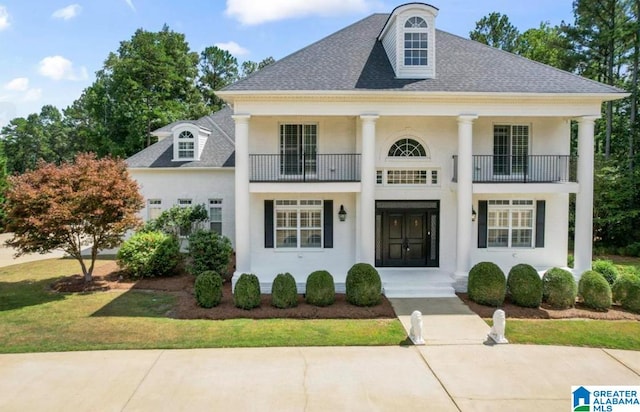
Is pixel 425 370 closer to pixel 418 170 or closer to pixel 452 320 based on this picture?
pixel 452 320

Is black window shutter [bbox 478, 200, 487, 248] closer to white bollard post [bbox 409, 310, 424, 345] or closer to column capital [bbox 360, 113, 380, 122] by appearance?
column capital [bbox 360, 113, 380, 122]

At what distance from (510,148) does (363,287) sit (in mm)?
7552

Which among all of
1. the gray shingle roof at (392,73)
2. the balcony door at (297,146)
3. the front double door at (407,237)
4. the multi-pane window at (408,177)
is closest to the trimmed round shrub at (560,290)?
the front double door at (407,237)

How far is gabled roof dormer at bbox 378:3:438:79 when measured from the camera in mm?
13891

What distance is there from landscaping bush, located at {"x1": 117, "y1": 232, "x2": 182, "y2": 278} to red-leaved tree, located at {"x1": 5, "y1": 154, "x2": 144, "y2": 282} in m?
0.99

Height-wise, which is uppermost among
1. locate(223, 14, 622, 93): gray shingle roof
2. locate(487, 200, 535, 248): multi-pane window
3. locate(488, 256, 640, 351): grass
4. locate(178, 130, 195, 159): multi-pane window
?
locate(223, 14, 622, 93): gray shingle roof

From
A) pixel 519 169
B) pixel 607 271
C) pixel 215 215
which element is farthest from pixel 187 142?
pixel 607 271

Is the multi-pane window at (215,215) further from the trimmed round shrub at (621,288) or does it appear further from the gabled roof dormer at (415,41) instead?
the trimmed round shrub at (621,288)

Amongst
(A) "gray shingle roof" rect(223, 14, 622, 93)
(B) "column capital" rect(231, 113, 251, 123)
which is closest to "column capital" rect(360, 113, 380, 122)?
(A) "gray shingle roof" rect(223, 14, 622, 93)

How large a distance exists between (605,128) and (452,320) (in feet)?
79.6

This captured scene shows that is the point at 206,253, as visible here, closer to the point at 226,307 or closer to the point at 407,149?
the point at 226,307

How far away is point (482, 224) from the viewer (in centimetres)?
1480

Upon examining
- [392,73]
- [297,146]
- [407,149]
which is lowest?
[407,149]

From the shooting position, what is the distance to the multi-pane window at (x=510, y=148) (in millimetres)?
14867
